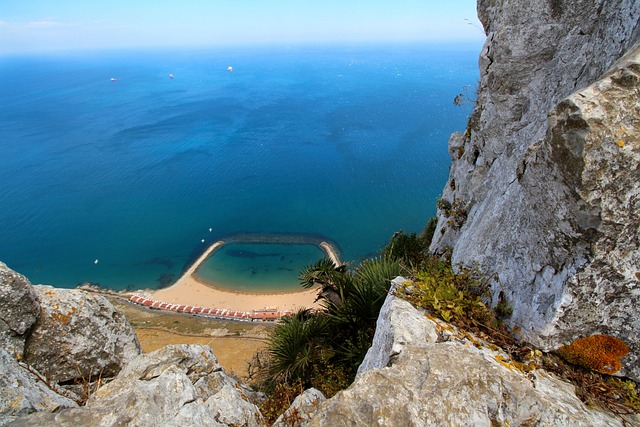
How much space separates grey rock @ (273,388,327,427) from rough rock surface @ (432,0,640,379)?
3.53 m

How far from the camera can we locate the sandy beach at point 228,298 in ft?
101

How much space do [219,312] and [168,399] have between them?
78.2 ft

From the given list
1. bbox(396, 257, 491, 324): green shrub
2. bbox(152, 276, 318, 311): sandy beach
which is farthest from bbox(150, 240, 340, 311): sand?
bbox(396, 257, 491, 324): green shrub

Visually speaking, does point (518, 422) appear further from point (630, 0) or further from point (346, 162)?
point (346, 162)

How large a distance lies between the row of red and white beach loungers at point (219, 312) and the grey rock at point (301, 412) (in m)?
19.9

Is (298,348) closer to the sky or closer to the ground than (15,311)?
closer to the ground

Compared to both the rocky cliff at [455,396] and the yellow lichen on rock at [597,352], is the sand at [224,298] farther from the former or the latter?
the yellow lichen on rock at [597,352]

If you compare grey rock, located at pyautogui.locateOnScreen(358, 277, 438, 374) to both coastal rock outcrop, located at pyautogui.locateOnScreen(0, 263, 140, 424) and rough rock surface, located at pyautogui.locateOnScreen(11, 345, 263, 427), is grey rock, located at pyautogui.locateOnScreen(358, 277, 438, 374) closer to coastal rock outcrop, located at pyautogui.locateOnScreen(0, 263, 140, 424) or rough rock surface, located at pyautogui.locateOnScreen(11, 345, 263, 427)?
rough rock surface, located at pyautogui.locateOnScreen(11, 345, 263, 427)

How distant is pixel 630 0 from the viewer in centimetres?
593

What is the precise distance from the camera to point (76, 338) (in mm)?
9055

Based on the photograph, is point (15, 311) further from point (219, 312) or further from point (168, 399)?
point (219, 312)

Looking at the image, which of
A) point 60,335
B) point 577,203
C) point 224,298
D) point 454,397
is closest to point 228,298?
point 224,298

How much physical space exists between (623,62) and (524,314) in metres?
3.50

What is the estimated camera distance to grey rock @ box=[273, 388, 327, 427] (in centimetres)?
586
